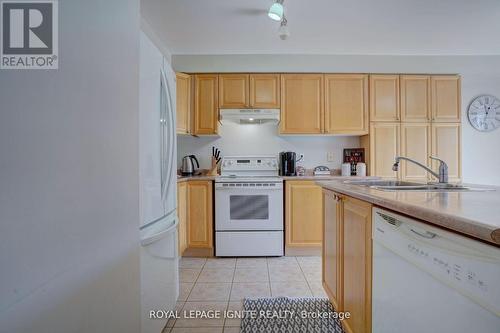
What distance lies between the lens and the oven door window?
271 cm

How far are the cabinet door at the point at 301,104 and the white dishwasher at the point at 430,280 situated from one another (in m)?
2.09

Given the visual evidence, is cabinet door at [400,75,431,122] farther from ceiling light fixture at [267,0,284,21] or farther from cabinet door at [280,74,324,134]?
ceiling light fixture at [267,0,284,21]

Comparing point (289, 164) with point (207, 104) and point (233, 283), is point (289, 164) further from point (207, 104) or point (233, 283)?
point (233, 283)

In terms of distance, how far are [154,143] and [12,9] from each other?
2.42ft

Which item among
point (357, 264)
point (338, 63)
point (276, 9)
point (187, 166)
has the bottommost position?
point (357, 264)

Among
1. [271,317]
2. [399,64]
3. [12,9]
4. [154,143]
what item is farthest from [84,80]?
[399,64]

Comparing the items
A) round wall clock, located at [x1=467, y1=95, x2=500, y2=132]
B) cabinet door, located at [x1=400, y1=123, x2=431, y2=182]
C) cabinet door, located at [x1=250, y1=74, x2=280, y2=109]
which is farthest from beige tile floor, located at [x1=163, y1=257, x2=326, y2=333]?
round wall clock, located at [x1=467, y1=95, x2=500, y2=132]

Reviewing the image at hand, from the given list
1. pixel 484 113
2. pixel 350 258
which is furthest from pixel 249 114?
pixel 484 113

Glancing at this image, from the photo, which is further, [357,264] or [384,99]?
[384,99]

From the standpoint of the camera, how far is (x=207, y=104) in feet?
9.75

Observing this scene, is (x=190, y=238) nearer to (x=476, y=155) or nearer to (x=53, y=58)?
(x=53, y=58)

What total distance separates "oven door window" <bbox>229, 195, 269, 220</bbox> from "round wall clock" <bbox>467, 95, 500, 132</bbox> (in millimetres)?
3114

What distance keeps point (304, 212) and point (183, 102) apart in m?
1.95

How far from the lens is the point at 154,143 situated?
1320mm
